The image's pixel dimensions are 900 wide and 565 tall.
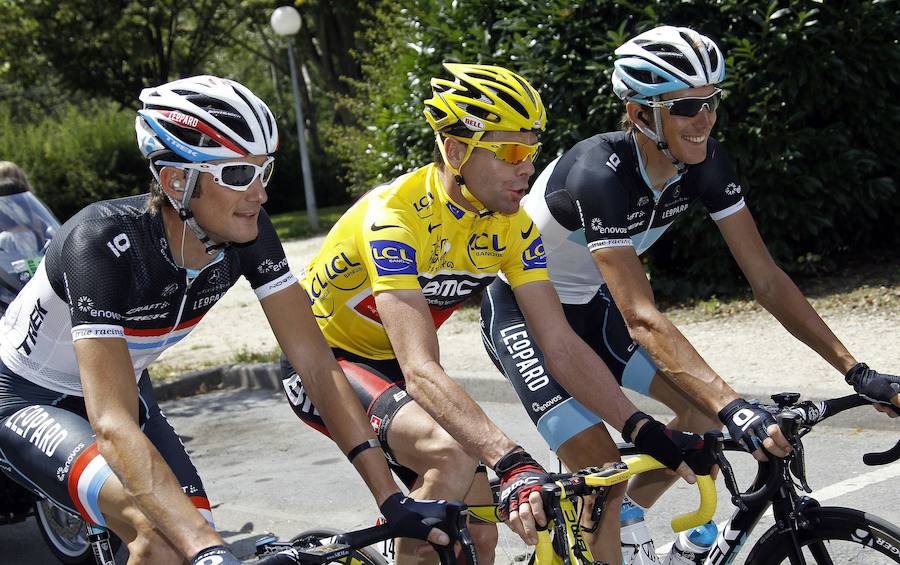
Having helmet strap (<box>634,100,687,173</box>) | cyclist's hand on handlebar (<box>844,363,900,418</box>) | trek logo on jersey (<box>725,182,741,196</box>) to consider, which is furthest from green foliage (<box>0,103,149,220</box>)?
cyclist's hand on handlebar (<box>844,363,900,418</box>)

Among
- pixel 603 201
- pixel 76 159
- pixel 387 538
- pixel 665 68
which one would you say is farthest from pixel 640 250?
pixel 76 159

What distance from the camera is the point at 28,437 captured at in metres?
3.36

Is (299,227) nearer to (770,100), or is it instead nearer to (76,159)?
(76,159)

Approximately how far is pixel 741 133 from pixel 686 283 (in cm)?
157

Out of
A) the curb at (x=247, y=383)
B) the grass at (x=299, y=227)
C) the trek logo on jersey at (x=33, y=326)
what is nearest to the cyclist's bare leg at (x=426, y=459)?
the trek logo on jersey at (x=33, y=326)

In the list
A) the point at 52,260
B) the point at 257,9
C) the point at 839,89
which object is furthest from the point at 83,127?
the point at 52,260

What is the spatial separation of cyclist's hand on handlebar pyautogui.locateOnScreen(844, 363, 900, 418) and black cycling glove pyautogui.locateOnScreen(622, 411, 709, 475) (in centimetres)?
72

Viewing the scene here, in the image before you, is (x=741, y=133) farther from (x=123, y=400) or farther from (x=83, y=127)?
(x=83, y=127)

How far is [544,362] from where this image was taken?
4.04 meters

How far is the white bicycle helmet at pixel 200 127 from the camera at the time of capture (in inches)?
123

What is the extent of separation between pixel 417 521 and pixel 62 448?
1.18m

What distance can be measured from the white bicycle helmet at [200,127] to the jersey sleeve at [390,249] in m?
0.55

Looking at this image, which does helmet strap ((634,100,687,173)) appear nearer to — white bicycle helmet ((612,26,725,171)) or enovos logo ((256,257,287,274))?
white bicycle helmet ((612,26,725,171))

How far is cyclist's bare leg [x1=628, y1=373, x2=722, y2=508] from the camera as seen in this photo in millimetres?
4105
